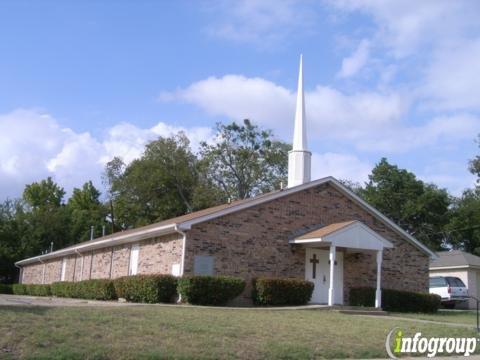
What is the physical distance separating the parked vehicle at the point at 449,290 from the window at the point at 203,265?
1492 centimetres

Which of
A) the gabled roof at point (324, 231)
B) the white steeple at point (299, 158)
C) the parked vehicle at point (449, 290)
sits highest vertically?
the white steeple at point (299, 158)

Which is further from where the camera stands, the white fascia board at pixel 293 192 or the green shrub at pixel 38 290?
the green shrub at pixel 38 290

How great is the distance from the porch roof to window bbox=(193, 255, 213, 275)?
370 centimetres

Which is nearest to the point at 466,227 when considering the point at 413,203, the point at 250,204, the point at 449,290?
the point at 413,203

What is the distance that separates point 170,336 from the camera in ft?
36.5

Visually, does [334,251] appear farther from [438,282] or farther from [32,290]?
[32,290]

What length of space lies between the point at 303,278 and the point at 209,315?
9.88 meters

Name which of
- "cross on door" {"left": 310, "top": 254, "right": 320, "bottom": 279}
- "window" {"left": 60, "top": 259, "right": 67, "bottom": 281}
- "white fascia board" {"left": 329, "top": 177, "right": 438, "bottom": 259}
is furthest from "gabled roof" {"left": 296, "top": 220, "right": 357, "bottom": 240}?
"window" {"left": 60, "top": 259, "right": 67, "bottom": 281}

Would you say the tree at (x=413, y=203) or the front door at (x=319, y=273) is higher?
the tree at (x=413, y=203)

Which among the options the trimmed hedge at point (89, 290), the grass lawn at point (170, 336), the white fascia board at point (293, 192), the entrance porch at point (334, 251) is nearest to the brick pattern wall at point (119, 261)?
the white fascia board at point (293, 192)

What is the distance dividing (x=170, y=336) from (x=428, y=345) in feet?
17.5

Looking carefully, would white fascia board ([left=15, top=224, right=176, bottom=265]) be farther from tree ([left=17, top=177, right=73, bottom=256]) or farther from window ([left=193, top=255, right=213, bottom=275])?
tree ([left=17, top=177, right=73, bottom=256])

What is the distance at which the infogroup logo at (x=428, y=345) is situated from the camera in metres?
12.0

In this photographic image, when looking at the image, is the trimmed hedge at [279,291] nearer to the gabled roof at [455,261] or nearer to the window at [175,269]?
the window at [175,269]
